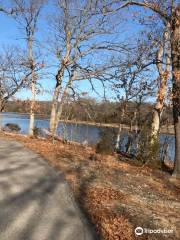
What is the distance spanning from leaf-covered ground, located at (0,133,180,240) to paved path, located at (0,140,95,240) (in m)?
0.36

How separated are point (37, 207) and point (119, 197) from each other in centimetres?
245

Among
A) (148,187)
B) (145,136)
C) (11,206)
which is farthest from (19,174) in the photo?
(145,136)

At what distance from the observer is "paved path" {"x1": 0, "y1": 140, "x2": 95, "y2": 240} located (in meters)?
6.03

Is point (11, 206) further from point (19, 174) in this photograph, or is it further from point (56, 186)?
point (19, 174)

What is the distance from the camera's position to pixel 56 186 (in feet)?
30.3

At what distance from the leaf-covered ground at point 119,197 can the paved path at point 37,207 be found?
0.36 m

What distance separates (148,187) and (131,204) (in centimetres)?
257

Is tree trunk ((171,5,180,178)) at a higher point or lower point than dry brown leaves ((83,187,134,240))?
higher

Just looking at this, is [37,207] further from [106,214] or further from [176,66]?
[176,66]

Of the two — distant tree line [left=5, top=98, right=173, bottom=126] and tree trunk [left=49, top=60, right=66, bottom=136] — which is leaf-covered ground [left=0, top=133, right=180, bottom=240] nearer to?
distant tree line [left=5, top=98, right=173, bottom=126]

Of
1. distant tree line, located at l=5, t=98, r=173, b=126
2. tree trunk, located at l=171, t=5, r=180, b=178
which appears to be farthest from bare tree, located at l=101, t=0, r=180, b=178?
distant tree line, located at l=5, t=98, r=173, b=126

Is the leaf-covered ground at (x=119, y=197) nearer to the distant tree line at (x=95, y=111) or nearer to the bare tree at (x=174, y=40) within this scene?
the bare tree at (x=174, y=40)

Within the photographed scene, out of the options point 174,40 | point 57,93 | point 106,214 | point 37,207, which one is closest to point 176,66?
point 174,40

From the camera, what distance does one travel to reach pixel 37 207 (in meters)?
7.38
